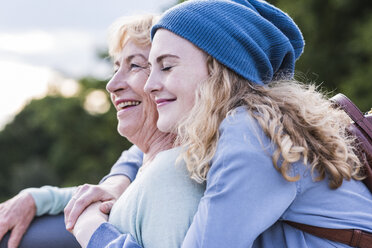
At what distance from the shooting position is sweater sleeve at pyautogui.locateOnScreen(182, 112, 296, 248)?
182 centimetres

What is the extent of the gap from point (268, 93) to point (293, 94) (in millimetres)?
102

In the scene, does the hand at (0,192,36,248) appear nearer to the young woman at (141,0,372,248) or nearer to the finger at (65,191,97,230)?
the finger at (65,191,97,230)

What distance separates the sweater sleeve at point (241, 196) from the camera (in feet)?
5.97

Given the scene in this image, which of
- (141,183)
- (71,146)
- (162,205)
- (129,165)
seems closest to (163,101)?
(141,183)

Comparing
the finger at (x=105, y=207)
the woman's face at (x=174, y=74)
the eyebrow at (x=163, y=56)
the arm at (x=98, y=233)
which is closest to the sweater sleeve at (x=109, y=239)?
the arm at (x=98, y=233)

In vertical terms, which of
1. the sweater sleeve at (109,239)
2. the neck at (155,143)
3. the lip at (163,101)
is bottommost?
the neck at (155,143)

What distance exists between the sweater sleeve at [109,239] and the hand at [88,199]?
0.26 meters

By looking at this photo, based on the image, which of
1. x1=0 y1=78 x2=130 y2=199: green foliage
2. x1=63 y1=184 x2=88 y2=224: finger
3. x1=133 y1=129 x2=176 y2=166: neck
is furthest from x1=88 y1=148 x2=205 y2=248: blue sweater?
x1=0 y1=78 x2=130 y2=199: green foliage

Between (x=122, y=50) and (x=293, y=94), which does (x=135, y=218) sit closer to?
(x=293, y=94)

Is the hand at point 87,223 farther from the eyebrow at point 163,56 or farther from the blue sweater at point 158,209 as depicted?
the eyebrow at point 163,56

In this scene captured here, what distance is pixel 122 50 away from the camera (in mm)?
3084

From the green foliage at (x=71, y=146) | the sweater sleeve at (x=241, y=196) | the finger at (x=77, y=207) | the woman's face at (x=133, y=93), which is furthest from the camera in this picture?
the green foliage at (x=71, y=146)

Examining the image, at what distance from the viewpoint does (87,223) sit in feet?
7.75

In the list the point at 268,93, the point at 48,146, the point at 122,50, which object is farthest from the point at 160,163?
the point at 48,146
